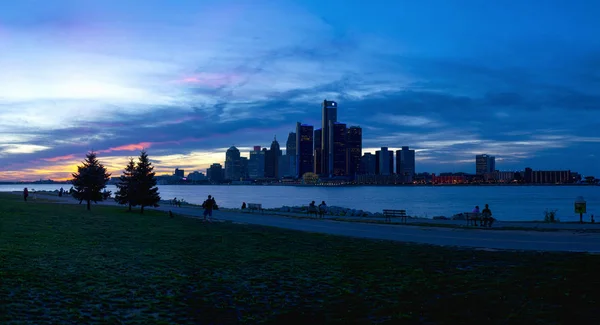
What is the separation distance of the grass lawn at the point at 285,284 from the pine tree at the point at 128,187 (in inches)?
926

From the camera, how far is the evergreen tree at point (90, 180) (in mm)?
45969

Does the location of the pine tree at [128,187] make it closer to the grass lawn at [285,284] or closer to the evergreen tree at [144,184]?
the evergreen tree at [144,184]

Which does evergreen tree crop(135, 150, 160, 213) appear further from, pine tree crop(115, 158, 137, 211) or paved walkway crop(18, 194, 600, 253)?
paved walkway crop(18, 194, 600, 253)

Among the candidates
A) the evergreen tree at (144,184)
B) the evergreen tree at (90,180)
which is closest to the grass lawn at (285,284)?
the evergreen tree at (144,184)

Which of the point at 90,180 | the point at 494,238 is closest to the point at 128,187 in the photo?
the point at 90,180

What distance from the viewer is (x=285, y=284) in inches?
464

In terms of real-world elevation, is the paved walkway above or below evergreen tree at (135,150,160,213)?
below

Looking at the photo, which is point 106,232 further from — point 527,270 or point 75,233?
point 527,270

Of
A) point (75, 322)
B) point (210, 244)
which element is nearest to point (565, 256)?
point (210, 244)

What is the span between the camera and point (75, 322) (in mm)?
8258

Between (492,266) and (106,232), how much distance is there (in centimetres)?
1709

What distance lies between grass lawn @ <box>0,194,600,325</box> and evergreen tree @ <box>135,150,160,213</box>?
2322 cm

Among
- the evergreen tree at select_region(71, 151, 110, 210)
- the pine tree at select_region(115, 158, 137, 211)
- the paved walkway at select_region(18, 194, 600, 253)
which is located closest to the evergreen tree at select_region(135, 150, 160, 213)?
the pine tree at select_region(115, 158, 137, 211)

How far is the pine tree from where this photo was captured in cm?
4165
